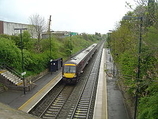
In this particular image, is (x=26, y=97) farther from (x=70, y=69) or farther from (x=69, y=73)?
(x=70, y=69)

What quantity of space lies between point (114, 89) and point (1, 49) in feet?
45.0

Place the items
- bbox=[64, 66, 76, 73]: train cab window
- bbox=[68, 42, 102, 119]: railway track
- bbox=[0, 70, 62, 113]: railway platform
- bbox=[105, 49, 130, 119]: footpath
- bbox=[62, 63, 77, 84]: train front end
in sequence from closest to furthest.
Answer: bbox=[105, 49, 130, 119]: footpath
bbox=[68, 42, 102, 119]: railway track
bbox=[0, 70, 62, 113]: railway platform
bbox=[62, 63, 77, 84]: train front end
bbox=[64, 66, 76, 73]: train cab window

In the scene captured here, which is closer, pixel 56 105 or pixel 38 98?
pixel 56 105

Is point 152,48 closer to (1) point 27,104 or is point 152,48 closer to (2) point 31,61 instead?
(1) point 27,104

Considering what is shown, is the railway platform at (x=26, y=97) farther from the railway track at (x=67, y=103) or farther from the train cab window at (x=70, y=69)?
the train cab window at (x=70, y=69)

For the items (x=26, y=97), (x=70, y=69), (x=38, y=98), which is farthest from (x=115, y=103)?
(x=26, y=97)

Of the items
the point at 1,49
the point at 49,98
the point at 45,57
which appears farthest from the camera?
the point at 45,57

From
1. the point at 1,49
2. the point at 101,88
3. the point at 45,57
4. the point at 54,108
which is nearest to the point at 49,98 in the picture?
the point at 54,108

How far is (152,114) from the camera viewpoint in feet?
27.2

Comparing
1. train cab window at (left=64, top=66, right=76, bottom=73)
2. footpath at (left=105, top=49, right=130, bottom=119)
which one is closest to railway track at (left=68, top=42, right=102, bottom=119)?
footpath at (left=105, top=49, right=130, bottom=119)

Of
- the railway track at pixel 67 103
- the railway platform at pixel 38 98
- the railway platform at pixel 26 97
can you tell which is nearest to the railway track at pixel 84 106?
the railway track at pixel 67 103

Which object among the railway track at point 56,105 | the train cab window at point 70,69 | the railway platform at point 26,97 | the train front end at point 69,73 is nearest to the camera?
the railway track at point 56,105

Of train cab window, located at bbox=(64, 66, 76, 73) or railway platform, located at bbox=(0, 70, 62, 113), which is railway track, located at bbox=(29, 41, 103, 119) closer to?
railway platform, located at bbox=(0, 70, 62, 113)

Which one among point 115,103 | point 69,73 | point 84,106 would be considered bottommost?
point 84,106
